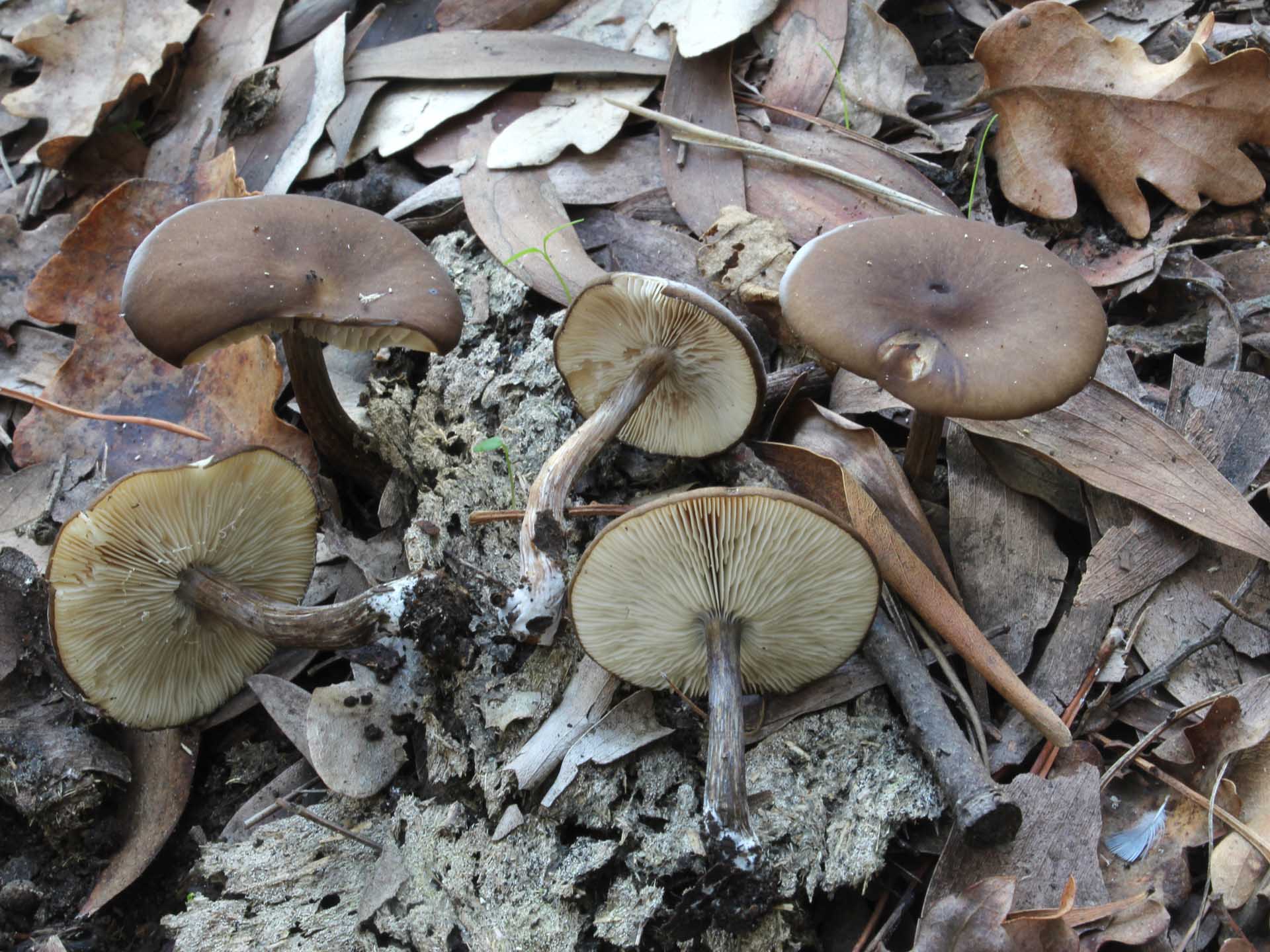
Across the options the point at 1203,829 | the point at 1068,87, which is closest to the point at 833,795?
the point at 1203,829

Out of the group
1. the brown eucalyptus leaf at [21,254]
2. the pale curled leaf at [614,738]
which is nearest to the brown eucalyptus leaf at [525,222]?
the pale curled leaf at [614,738]

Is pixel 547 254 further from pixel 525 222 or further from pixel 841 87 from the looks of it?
pixel 841 87

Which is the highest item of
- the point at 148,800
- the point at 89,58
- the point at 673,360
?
the point at 89,58

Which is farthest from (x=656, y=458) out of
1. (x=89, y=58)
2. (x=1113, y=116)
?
(x=89, y=58)

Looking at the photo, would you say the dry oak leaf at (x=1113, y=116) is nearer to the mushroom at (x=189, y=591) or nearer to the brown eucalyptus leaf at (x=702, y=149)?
the brown eucalyptus leaf at (x=702, y=149)

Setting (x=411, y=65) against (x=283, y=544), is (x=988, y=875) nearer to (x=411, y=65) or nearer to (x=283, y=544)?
(x=283, y=544)

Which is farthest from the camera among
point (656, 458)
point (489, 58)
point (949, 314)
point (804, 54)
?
point (489, 58)
